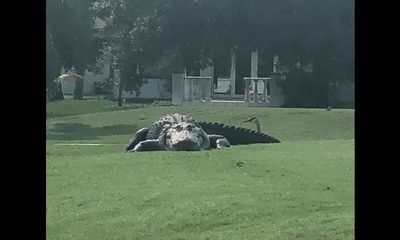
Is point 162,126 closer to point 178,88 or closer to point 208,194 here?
point 208,194

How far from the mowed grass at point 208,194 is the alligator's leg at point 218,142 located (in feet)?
4.03

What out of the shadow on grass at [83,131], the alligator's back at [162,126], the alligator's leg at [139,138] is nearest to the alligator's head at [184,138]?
the alligator's back at [162,126]

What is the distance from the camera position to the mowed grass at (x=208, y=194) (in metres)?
5.81

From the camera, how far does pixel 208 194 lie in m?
7.57

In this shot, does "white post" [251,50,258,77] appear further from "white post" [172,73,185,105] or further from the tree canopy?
"white post" [172,73,185,105]

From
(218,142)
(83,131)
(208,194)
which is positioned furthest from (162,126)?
(208,194)

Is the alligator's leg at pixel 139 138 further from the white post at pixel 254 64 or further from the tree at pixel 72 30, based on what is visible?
the white post at pixel 254 64

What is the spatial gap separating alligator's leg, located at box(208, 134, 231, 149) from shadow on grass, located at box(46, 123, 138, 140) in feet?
15.3

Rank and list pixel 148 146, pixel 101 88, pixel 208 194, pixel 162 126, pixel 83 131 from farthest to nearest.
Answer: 1. pixel 101 88
2. pixel 83 131
3. pixel 162 126
4. pixel 148 146
5. pixel 208 194

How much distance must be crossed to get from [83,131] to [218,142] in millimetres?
7346

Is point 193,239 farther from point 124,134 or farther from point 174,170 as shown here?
point 124,134
